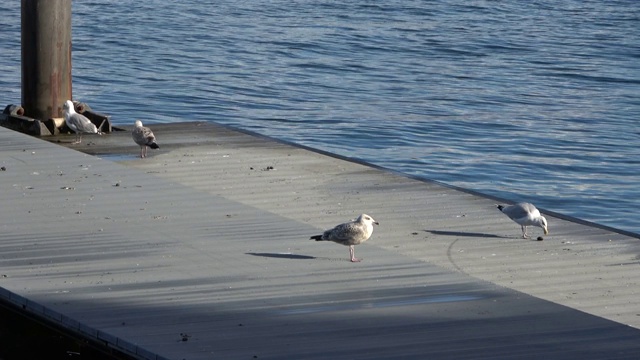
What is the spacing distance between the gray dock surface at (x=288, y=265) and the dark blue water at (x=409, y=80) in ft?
17.8

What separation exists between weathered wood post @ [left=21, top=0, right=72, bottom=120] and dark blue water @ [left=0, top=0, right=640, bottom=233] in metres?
5.66

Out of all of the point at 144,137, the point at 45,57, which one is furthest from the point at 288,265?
the point at 45,57

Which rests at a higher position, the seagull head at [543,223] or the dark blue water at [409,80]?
the seagull head at [543,223]

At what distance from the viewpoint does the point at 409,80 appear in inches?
1176

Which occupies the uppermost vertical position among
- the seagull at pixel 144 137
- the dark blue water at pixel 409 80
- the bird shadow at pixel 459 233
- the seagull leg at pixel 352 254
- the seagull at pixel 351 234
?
the seagull at pixel 351 234

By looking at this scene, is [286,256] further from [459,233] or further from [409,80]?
[409,80]

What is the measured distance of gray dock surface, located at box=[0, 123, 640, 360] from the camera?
7.94 m

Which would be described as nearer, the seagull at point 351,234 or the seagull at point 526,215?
the seagull at point 351,234

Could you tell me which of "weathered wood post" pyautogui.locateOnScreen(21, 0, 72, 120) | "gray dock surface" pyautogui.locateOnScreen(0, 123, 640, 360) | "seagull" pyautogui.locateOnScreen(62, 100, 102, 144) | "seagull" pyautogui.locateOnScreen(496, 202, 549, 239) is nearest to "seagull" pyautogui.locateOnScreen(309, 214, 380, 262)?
"gray dock surface" pyautogui.locateOnScreen(0, 123, 640, 360)

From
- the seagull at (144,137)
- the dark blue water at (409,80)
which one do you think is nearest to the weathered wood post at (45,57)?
the seagull at (144,137)

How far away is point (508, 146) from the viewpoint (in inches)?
883

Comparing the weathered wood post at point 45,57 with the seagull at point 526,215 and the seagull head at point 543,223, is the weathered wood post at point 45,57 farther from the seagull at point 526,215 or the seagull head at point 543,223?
the seagull head at point 543,223

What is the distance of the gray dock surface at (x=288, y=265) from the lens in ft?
26.1

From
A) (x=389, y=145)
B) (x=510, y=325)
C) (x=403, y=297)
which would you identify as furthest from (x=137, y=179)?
(x=389, y=145)
